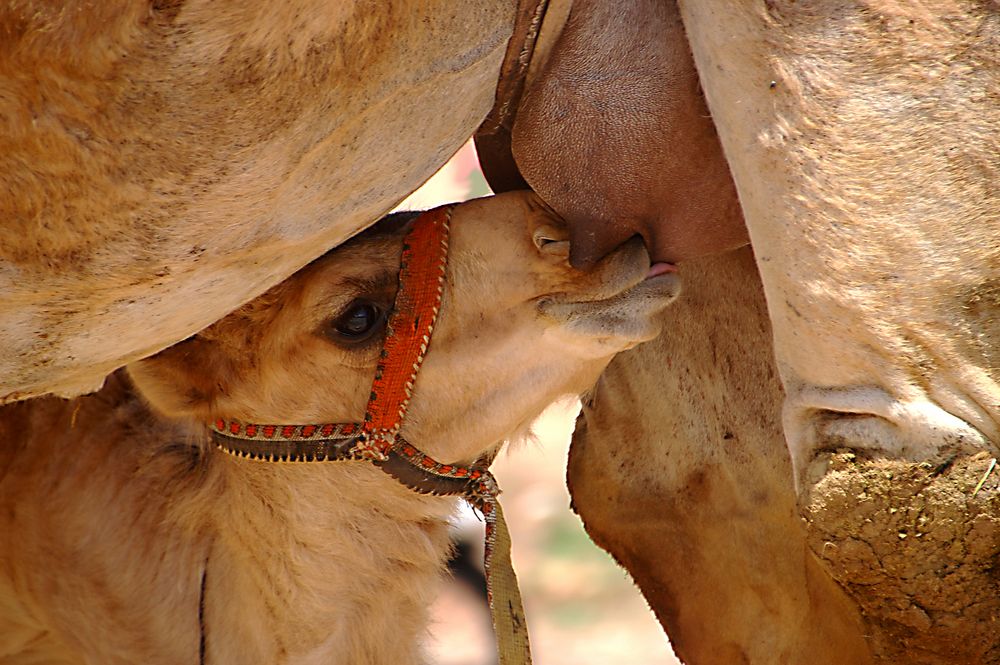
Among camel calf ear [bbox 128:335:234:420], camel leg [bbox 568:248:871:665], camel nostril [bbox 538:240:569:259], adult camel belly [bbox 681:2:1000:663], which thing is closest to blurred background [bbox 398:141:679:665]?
camel leg [bbox 568:248:871:665]

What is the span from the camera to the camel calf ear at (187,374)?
2.93 m

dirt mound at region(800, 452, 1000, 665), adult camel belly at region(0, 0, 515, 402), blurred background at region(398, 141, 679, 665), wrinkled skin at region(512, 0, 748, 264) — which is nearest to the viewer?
adult camel belly at region(0, 0, 515, 402)

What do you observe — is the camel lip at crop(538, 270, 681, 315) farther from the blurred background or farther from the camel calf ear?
the blurred background

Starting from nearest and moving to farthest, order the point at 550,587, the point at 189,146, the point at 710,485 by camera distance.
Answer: the point at 189,146, the point at 710,485, the point at 550,587

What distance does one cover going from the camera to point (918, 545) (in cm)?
220

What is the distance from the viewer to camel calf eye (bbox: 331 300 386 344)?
112 inches

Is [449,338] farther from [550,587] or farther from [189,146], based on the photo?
[550,587]

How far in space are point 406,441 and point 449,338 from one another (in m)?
0.27

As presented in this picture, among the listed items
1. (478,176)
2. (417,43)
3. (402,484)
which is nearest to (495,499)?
(402,484)

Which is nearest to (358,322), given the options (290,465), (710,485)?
(290,465)

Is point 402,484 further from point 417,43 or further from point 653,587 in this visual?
point 417,43

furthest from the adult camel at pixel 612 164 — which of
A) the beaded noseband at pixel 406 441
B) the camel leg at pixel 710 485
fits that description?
the camel leg at pixel 710 485

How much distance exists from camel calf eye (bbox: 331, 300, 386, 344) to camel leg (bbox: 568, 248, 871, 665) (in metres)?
0.87

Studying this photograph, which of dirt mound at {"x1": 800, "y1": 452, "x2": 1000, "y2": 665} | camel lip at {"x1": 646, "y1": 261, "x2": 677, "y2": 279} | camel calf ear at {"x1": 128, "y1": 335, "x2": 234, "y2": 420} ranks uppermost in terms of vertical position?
camel lip at {"x1": 646, "y1": 261, "x2": 677, "y2": 279}
